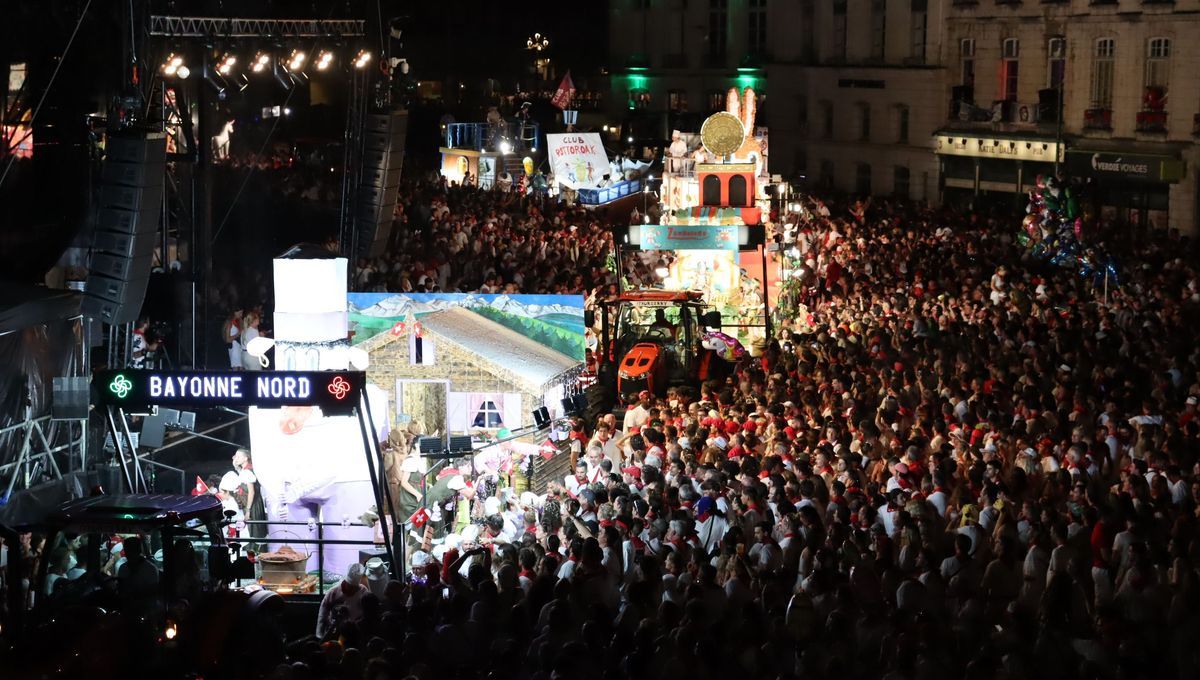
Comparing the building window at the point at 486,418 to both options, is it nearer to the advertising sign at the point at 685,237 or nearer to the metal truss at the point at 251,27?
the metal truss at the point at 251,27

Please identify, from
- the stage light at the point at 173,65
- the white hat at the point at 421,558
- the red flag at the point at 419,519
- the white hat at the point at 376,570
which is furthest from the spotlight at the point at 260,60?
the white hat at the point at 376,570

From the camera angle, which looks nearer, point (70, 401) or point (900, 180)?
point (70, 401)

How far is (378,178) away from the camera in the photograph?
84.9 ft

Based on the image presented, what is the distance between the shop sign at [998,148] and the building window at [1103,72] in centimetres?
152

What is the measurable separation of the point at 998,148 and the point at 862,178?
8928 mm

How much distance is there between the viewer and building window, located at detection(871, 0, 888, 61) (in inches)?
2077

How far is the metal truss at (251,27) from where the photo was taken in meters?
21.1

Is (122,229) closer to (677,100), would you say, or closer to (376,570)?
(376,570)

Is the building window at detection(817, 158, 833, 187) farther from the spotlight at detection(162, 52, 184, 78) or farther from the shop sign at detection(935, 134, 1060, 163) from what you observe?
the spotlight at detection(162, 52, 184, 78)

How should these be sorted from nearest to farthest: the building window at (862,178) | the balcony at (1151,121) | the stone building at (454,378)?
1. the stone building at (454,378)
2. the balcony at (1151,121)
3. the building window at (862,178)

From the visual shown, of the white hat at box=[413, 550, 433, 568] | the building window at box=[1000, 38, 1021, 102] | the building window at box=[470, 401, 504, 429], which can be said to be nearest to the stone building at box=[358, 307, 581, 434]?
the building window at box=[470, 401, 504, 429]

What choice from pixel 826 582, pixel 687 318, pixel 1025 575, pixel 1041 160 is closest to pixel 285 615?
pixel 826 582

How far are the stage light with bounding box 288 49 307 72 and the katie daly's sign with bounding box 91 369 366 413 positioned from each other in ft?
43.8

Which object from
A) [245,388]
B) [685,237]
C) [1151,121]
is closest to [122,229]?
[245,388]
